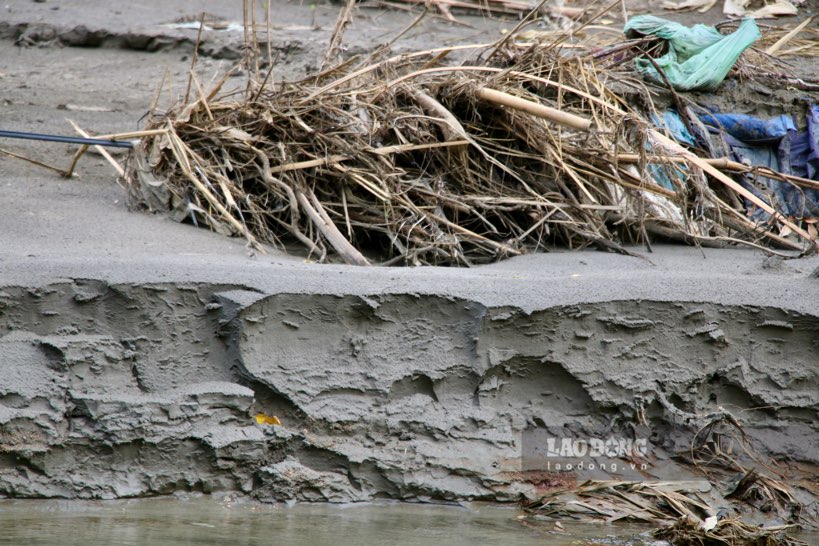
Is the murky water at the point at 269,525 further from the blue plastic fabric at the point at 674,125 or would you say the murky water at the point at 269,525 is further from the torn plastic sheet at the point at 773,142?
the torn plastic sheet at the point at 773,142

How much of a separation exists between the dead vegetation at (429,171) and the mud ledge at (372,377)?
0.78m

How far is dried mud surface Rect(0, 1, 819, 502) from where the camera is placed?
11.2 feet

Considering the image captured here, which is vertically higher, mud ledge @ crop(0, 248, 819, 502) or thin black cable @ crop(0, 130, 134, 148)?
thin black cable @ crop(0, 130, 134, 148)

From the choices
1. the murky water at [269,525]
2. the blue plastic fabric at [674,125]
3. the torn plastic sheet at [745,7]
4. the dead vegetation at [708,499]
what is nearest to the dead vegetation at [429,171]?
the blue plastic fabric at [674,125]

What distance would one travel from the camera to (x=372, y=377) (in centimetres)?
365

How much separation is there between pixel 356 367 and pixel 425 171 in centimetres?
150

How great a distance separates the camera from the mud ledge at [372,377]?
3398mm

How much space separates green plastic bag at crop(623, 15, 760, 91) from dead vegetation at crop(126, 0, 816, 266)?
2.87 ft

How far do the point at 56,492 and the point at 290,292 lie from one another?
108cm

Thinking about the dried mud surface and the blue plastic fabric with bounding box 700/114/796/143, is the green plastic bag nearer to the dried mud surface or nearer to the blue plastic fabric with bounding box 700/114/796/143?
the blue plastic fabric with bounding box 700/114/796/143

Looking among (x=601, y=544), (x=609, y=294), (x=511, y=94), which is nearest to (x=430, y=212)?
(x=511, y=94)

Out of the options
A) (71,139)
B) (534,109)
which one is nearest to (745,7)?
(534,109)

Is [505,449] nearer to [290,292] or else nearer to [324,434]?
[324,434]

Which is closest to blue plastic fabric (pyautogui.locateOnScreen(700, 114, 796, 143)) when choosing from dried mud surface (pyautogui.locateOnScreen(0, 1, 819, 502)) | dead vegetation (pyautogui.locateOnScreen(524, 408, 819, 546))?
dried mud surface (pyautogui.locateOnScreen(0, 1, 819, 502))
